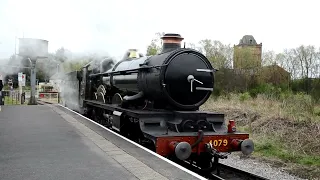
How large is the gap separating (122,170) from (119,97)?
4495mm

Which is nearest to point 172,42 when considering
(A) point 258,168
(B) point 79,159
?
(B) point 79,159

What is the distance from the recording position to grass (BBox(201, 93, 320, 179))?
8672 millimetres

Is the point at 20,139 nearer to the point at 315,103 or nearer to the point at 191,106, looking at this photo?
the point at 191,106

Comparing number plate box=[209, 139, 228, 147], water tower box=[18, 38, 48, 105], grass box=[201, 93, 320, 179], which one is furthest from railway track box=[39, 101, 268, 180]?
water tower box=[18, 38, 48, 105]

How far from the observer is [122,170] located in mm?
5531

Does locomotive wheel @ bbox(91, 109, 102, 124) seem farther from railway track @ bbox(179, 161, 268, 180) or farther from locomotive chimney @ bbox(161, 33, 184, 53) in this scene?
locomotive chimney @ bbox(161, 33, 184, 53)

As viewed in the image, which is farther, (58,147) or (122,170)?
(58,147)

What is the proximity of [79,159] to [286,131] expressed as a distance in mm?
7300

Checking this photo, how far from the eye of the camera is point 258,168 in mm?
8422

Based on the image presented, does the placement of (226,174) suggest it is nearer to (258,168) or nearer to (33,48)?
(258,168)

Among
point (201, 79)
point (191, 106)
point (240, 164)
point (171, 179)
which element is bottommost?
point (240, 164)

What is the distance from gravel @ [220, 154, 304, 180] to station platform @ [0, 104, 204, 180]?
2.84m

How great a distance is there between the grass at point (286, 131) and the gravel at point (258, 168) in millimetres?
312

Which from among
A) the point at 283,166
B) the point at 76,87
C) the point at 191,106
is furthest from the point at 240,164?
the point at 76,87
